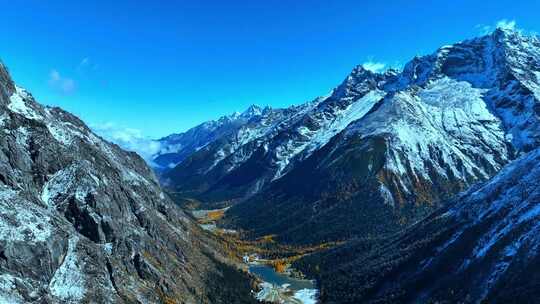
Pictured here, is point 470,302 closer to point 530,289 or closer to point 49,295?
point 530,289

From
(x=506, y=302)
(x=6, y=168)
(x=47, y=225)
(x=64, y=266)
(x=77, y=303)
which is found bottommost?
(x=506, y=302)

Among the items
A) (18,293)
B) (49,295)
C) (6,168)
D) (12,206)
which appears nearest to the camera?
(18,293)

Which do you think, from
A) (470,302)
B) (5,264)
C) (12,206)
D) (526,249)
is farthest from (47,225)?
(526,249)

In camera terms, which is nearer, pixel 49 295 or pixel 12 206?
pixel 49 295

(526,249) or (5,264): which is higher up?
(5,264)

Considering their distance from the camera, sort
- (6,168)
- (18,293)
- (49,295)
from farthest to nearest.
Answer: (6,168)
(49,295)
(18,293)

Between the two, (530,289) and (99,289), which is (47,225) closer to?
(99,289)

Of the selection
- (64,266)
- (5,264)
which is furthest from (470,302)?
(5,264)

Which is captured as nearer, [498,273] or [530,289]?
[530,289]

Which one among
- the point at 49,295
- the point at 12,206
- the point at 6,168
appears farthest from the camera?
the point at 6,168
